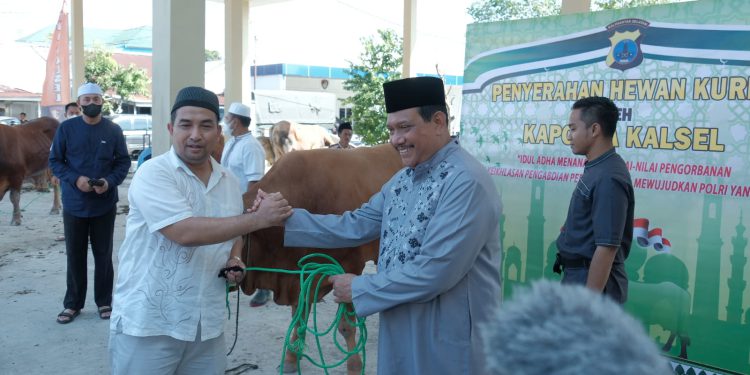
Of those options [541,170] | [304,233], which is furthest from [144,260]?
[541,170]

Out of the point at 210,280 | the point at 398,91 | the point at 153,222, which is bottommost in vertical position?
the point at 210,280

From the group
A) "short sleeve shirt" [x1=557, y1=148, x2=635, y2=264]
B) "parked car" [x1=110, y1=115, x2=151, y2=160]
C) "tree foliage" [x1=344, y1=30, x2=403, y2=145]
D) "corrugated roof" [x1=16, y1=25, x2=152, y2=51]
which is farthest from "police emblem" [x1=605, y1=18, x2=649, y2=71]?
"corrugated roof" [x1=16, y1=25, x2=152, y2=51]

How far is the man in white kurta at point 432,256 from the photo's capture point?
2.03 m

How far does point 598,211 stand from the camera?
2795 mm

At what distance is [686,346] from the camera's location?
3.56m

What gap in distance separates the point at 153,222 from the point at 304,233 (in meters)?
0.64

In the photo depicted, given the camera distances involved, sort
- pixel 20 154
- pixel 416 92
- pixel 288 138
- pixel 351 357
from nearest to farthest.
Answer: pixel 416 92 → pixel 351 357 → pixel 20 154 → pixel 288 138

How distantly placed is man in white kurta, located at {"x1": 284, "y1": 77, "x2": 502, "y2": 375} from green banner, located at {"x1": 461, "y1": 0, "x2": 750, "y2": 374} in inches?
73.3

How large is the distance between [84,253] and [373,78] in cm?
1071

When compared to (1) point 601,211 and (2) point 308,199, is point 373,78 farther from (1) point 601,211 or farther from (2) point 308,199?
(1) point 601,211

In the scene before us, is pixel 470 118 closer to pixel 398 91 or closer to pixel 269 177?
pixel 269 177

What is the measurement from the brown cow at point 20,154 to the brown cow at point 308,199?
6428 millimetres

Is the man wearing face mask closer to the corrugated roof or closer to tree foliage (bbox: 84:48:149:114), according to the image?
tree foliage (bbox: 84:48:149:114)

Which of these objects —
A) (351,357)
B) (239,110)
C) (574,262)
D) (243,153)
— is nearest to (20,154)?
(239,110)
